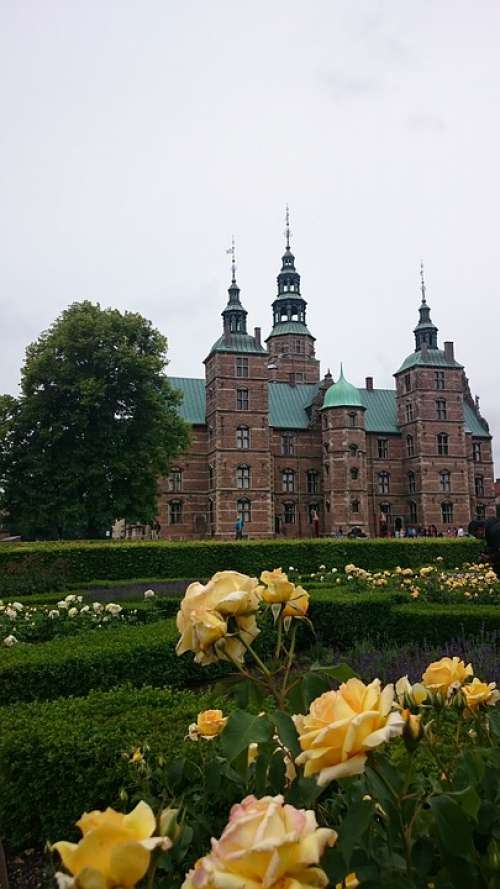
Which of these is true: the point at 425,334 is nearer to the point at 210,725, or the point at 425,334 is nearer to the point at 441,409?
the point at 441,409

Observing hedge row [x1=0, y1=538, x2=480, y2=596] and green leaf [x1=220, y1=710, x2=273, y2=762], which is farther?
hedge row [x1=0, y1=538, x2=480, y2=596]

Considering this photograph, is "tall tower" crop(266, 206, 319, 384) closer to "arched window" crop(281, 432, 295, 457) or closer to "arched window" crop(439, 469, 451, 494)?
"arched window" crop(281, 432, 295, 457)

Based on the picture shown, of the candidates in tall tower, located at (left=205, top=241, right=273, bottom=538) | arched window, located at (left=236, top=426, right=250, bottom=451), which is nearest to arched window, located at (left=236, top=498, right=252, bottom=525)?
tall tower, located at (left=205, top=241, right=273, bottom=538)

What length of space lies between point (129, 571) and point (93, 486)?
8.55 meters

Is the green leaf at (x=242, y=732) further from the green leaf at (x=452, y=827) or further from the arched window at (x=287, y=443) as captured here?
the arched window at (x=287, y=443)

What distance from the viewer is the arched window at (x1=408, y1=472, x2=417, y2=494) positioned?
5046 cm

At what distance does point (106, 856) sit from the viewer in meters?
1.21

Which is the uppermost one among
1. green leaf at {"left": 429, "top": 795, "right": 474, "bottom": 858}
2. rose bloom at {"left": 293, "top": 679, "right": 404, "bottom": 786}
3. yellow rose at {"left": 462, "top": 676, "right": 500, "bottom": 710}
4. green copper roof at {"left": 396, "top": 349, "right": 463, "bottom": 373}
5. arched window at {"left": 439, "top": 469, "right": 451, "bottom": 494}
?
green copper roof at {"left": 396, "top": 349, "right": 463, "bottom": 373}

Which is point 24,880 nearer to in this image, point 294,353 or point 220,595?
point 220,595

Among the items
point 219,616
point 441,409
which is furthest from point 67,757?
point 441,409

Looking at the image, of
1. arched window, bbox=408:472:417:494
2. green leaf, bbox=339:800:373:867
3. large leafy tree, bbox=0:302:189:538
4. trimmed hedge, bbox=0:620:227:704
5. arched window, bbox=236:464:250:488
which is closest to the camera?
green leaf, bbox=339:800:373:867

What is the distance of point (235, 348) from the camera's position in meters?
46.9

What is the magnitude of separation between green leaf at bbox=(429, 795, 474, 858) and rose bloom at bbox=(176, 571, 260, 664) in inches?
30.0

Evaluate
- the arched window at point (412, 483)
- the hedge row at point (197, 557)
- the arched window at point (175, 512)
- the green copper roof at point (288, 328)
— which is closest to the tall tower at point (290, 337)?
the green copper roof at point (288, 328)
